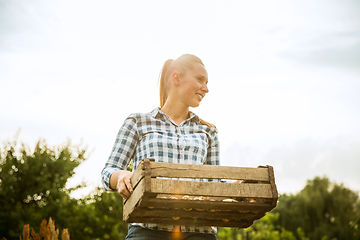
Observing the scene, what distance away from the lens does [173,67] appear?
281 cm

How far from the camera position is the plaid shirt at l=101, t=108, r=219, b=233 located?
7.70 ft

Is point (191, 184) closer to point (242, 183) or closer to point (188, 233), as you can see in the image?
point (242, 183)

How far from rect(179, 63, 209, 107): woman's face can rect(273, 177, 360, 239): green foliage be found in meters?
20.8

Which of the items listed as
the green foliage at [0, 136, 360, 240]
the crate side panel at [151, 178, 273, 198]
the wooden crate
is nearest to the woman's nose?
the wooden crate

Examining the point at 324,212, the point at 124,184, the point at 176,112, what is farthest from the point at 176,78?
the point at 324,212

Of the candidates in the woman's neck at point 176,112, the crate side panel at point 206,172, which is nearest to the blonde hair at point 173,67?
the woman's neck at point 176,112

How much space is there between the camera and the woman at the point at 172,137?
85.4 inches

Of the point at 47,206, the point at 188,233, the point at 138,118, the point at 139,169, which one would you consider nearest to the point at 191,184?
the point at 139,169

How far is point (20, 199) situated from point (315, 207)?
18.1m

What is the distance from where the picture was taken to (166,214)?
1932 mm

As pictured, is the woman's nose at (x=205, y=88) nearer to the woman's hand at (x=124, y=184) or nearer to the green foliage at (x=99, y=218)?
the woman's hand at (x=124, y=184)

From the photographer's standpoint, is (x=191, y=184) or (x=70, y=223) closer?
(x=191, y=184)

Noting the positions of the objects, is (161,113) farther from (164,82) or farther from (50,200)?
(50,200)

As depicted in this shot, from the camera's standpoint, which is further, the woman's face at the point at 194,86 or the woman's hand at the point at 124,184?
the woman's face at the point at 194,86
